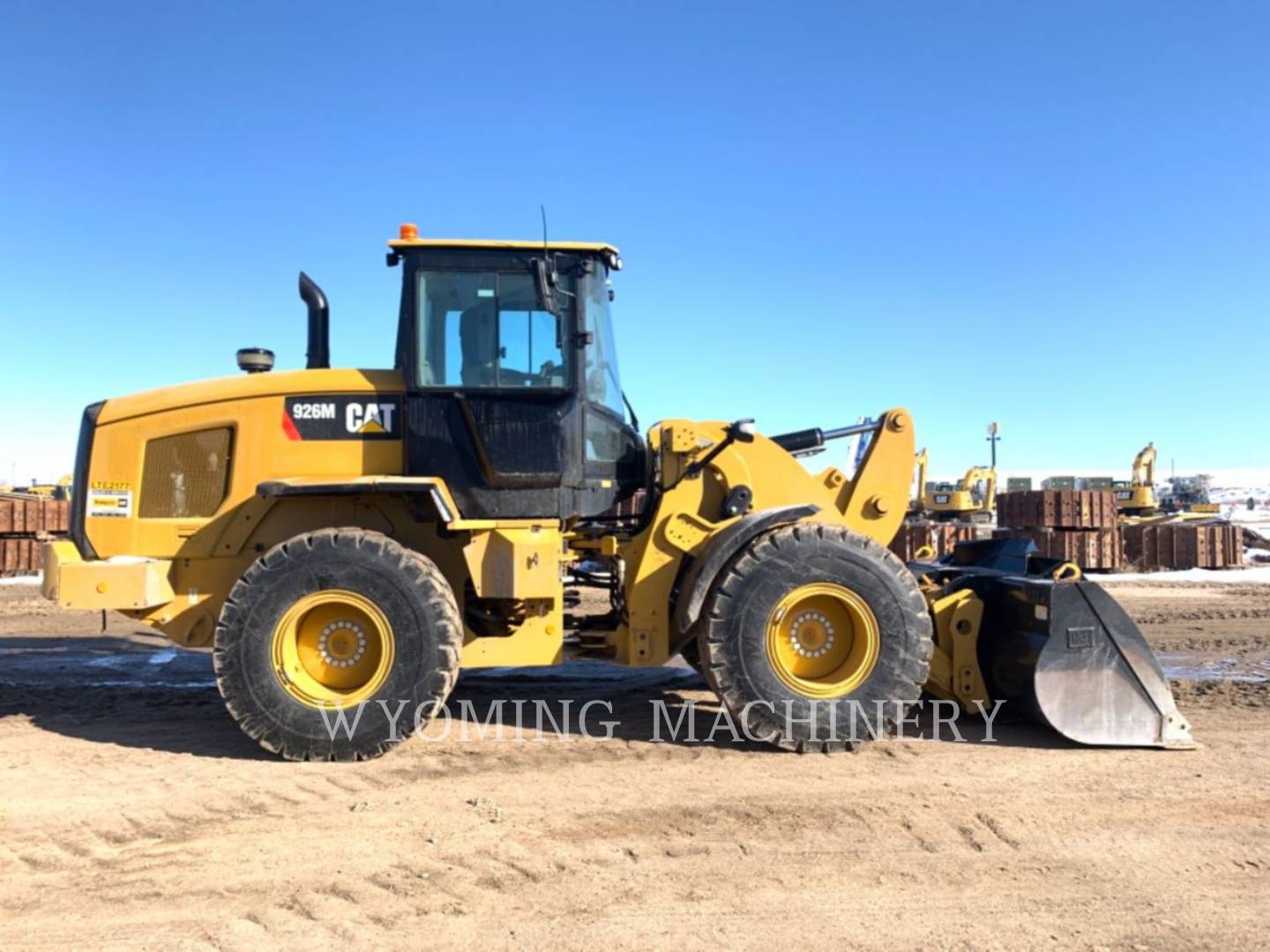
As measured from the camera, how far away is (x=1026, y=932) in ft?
9.45

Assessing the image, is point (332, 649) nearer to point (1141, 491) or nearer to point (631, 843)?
point (631, 843)

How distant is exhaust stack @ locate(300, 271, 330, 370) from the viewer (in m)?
5.73

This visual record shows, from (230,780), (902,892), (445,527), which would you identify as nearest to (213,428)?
(445,527)

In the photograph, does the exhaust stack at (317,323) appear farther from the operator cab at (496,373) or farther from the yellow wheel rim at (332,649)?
the yellow wheel rim at (332,649)

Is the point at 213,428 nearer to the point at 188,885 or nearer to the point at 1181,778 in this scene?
the point at 188,885

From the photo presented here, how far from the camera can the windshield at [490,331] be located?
5129mm

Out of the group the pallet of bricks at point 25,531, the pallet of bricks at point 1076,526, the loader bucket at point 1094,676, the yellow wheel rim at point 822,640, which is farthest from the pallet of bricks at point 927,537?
the pallet of bricks at point 25,531

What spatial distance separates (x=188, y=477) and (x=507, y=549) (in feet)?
6.90

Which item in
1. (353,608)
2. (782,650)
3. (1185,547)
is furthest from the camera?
(1185,547)

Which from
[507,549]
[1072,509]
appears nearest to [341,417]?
[507,549]

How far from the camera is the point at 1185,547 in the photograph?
19.3 metres

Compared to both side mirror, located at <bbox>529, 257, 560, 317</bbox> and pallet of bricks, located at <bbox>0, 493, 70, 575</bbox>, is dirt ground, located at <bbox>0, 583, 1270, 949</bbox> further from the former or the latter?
pallet of bricks, located at <bbox>0, 493, 70, 575</bbox>

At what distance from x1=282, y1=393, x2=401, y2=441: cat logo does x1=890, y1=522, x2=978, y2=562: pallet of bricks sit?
14575 mm

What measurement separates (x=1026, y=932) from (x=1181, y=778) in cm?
201
